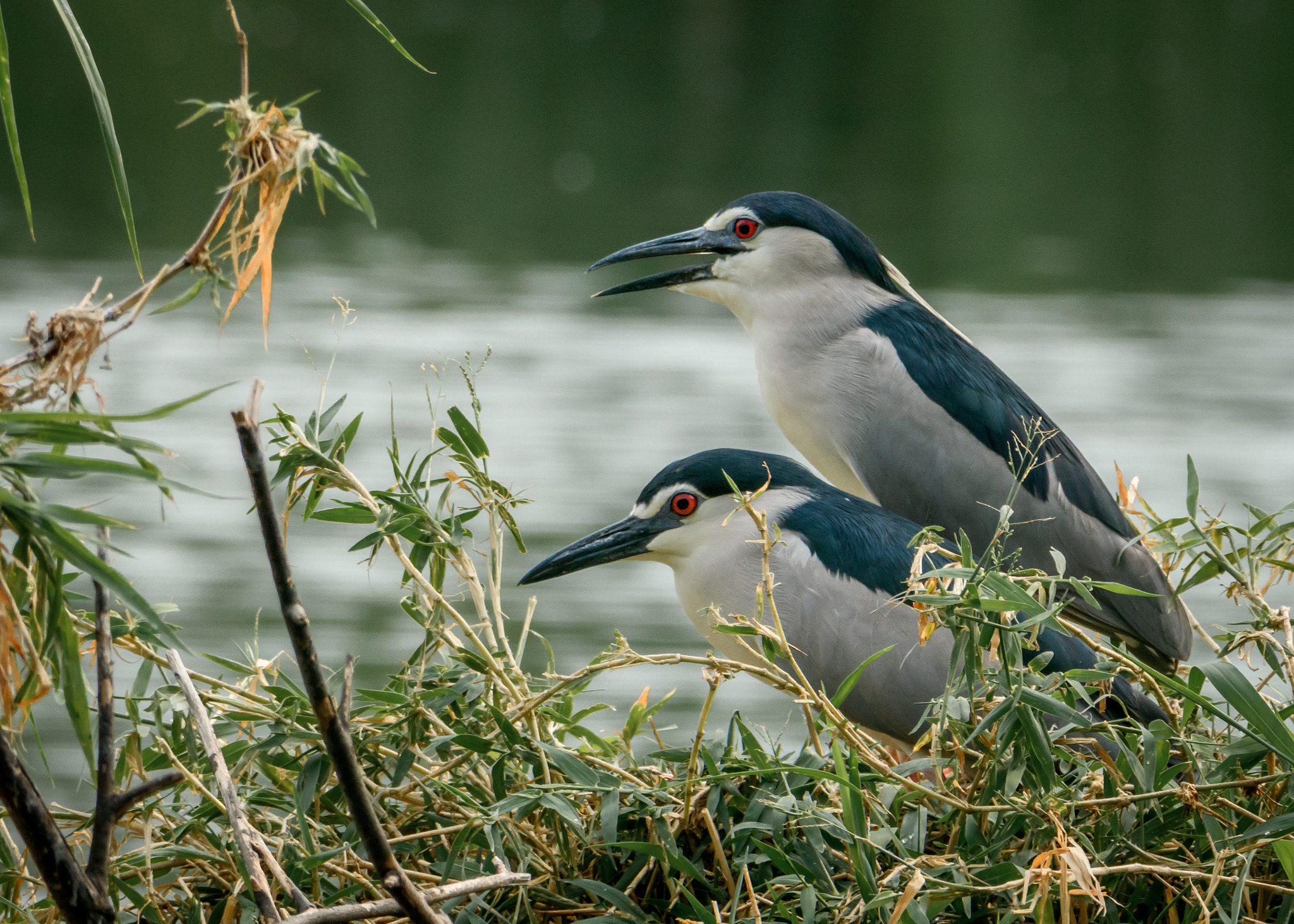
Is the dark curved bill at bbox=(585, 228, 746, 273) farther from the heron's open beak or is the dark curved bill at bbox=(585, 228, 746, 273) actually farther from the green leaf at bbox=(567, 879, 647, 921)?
the green leaf at bbox=(567, 879, 647, 921)

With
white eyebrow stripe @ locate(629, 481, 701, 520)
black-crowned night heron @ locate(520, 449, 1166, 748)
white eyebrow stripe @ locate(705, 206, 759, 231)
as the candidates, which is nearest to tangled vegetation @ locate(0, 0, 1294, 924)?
black-crowned night heron @ locate(520, 449, 1166, 748)

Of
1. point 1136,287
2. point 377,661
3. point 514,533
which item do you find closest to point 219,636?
point 377,661

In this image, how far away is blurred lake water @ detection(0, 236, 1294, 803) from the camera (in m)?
5.64

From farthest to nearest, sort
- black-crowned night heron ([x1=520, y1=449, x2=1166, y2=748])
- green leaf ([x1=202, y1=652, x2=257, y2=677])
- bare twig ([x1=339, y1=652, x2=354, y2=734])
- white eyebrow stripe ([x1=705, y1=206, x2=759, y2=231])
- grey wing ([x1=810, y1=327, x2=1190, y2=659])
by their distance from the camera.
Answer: white eyebrow stripe ([x1=705, y1=206, x2=759, y2=231]), grey wing ([x1=810, y1=327, x2=1190, y2=659]), black-crowned night heron ([x1=520, y1=449, x2=1166, y2=748]), green leaf ([x1=202, y1=652, x2=257, y2=677]), bare twig ([x1=339, y1=652, x2=354, y2=734])

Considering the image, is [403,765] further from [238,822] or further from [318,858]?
[238,822]

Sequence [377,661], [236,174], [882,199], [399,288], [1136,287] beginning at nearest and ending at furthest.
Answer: [236,174]
[377,661]
[399,288]
[1136,287]
[882,199]

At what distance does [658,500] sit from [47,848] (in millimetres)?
1304

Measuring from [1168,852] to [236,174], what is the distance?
1039 mm

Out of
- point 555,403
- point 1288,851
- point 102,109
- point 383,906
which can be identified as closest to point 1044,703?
point 1288,851

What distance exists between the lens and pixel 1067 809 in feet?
4.41

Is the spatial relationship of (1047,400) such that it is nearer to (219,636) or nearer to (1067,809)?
(219,636)

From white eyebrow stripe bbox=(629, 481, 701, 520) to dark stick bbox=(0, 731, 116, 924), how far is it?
1.25m

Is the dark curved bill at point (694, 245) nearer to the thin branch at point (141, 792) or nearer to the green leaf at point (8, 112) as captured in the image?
the green leaf at point (8, 112)

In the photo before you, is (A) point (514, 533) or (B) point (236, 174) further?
(A) point (514, 533)
